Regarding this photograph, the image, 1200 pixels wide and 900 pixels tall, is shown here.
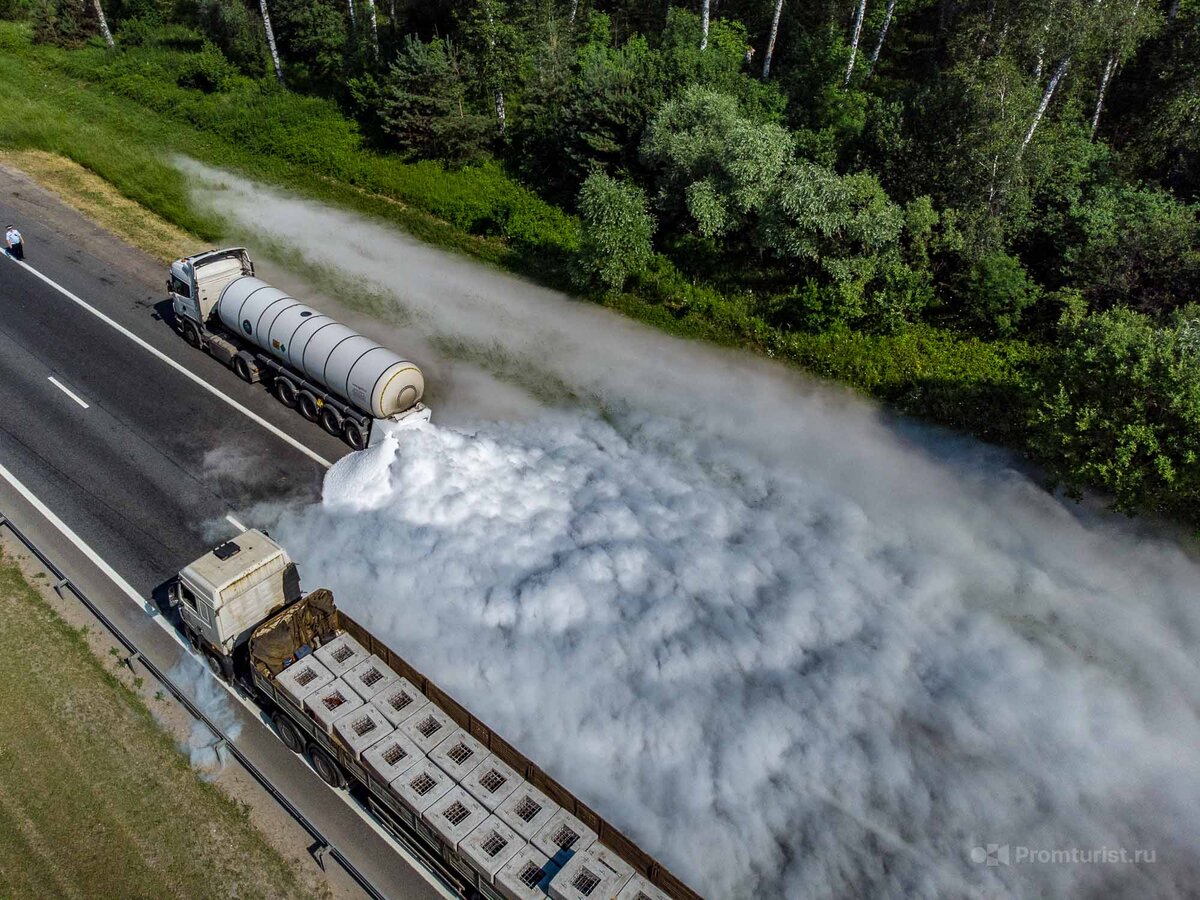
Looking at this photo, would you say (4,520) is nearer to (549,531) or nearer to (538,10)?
(549,531)

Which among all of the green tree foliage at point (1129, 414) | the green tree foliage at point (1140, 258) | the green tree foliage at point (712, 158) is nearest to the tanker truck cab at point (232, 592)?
the green tree foliage at point (1129, 414)

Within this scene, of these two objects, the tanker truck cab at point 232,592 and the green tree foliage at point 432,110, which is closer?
the tanker truck cab at point 232,592

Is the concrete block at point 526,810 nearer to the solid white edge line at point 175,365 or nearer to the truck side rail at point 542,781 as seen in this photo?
the truck side rail at point 542,781

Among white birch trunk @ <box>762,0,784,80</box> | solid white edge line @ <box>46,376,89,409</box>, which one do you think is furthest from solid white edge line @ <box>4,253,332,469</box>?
white birch trunk @ <box>762,0,784,80</box>

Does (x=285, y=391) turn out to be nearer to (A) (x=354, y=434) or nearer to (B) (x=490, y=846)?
(A) (x=354, y=434)

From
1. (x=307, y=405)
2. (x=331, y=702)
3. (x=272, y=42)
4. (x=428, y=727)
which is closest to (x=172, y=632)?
(x=331, y=702)

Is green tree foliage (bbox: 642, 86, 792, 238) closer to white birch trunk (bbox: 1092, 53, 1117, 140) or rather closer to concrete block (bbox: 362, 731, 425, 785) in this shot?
white birch trunk (bbox: 1092, 53, 1117, 140)
